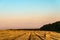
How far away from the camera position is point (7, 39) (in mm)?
9680

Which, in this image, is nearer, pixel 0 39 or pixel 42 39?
pixel 0 39

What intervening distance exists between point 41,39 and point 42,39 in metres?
0.04

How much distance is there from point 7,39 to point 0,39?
35 cm

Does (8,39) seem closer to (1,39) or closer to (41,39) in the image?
(1,39)

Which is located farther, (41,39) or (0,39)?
(41,39)

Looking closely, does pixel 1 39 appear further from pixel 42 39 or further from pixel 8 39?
pixel 42 39

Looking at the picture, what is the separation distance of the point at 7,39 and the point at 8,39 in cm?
4

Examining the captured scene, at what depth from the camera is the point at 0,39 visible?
9.45 m

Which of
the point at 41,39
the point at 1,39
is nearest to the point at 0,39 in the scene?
the point at 1,39

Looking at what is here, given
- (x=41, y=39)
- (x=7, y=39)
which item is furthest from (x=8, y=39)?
(x=41, y=39)

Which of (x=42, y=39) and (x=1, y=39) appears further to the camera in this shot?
(x=42, y=39)

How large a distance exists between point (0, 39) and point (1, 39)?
45 millimetres

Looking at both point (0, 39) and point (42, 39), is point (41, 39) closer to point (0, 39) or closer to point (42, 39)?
point (42, 39)

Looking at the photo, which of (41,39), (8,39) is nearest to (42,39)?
(41,39)
